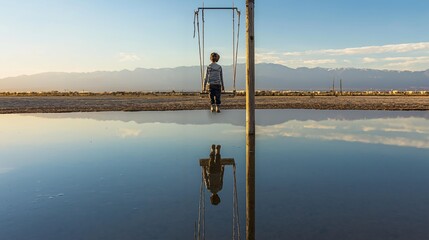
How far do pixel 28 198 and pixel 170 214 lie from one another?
298 centimetres

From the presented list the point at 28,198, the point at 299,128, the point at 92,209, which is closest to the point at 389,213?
the point at 92,209

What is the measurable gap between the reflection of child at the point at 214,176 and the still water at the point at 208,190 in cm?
5

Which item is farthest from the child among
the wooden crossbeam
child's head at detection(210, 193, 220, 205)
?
child's head at detection(210, 193, 220, 205)

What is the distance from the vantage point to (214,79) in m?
14.6

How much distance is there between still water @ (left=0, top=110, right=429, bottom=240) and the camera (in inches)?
223

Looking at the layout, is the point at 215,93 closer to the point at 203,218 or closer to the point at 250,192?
the point at 250,192

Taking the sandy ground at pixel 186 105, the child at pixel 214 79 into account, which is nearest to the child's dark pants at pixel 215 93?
the child at pixel 214 79

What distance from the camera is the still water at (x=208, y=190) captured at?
18.6ft

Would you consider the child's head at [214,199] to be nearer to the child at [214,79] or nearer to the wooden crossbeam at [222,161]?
the wooden crossbeam at [222,161]

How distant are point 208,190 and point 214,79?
743cm

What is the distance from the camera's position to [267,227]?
18.5 ft

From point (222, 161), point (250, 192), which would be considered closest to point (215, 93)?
point (222, 161)

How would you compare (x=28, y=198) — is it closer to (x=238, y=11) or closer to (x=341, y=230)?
(x=341, y=230)

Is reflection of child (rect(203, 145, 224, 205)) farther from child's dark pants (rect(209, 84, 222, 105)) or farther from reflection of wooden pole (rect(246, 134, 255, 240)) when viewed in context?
child's dark pants (rect(209, 84, 222, 105))
